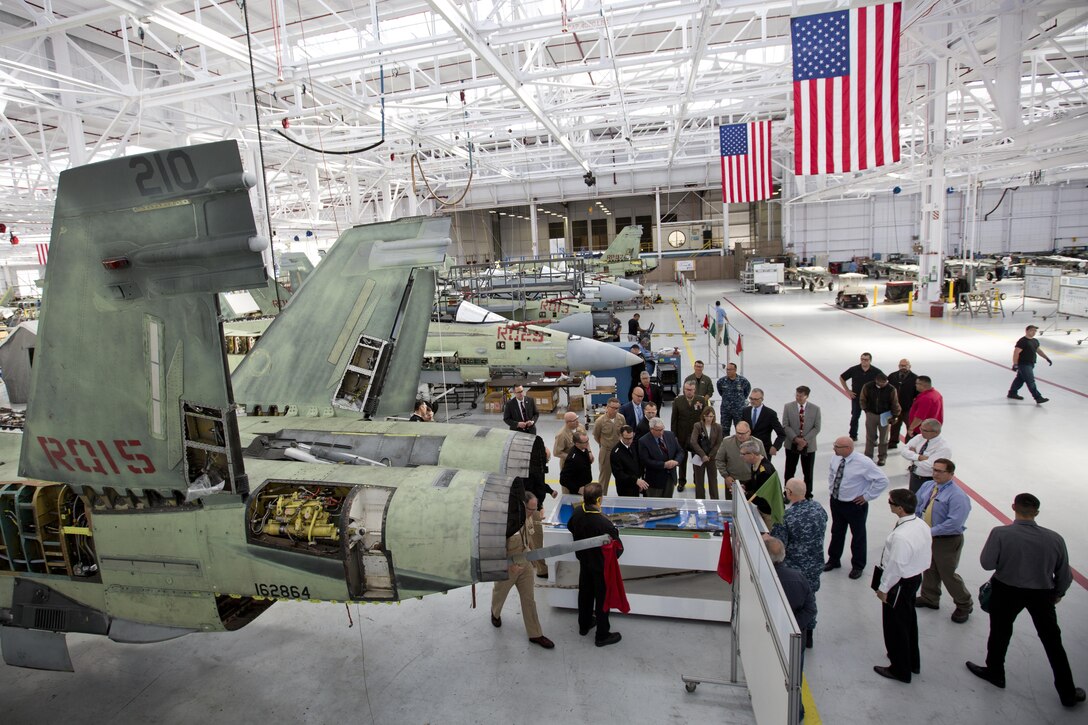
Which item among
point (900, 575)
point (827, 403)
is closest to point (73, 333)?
point (900, 575)

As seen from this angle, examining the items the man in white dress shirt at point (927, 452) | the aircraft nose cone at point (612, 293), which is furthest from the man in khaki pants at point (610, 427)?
the aircraft nose cone at point (612, 293)

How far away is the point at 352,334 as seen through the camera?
6.58m

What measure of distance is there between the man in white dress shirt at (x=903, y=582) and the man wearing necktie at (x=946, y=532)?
31.5 inches

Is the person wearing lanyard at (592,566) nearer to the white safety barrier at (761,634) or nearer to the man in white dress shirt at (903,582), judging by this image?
the white safety barrier at (761,634)

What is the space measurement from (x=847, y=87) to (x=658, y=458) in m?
9.64

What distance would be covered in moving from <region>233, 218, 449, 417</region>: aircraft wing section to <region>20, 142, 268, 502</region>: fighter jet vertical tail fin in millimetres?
2427

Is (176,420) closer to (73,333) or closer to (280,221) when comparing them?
(73,333)

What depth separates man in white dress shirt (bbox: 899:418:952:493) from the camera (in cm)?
684

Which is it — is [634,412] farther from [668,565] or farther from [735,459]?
[668,565]

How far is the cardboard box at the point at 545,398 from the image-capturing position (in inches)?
542

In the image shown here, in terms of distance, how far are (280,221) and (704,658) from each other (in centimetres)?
3513

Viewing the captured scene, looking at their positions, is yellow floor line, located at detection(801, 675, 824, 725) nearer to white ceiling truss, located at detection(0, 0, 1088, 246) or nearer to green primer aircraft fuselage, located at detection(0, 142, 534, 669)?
green primer aircraft fuselage, located at detection(0, 142, 534, 669)

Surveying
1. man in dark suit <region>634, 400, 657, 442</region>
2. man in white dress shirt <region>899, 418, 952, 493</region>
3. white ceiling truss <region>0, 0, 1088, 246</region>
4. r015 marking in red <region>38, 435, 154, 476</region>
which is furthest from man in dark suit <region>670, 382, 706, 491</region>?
r015 marking in red <region>38, 435, 154, 476</region>

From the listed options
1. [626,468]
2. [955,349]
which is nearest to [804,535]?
[626,468]
